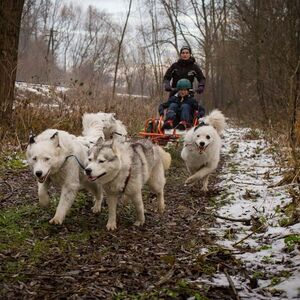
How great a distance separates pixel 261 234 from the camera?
176 inches

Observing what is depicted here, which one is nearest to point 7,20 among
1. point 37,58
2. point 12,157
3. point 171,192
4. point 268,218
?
point 12,157

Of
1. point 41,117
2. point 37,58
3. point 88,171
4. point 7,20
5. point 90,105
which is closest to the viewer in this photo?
point 88,171

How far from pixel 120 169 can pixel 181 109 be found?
4.52 metres

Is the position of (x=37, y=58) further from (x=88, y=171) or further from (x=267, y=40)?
(x=88, y=171)

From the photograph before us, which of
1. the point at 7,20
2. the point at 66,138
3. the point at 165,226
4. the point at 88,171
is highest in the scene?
the point at 7,20

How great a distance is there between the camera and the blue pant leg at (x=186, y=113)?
873 centimetres

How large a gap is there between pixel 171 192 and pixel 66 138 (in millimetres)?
2529

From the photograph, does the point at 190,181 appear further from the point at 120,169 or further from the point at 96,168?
the point at 96,168

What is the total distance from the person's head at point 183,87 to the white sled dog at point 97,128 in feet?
9.11

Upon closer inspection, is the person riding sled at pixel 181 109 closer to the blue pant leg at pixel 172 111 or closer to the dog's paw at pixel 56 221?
the blue pant leg at pixel 172 111

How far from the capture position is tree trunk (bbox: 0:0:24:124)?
9.21 metres

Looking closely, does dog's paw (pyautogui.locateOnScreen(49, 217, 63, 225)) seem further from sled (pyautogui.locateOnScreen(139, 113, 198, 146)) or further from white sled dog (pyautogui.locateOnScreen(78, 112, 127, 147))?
sled (pyautogui.locateOnScreen(139, 113, 198, 146))

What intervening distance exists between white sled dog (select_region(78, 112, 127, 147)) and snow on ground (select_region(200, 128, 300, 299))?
1.83 meters

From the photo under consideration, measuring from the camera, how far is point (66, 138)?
486 centimetres
